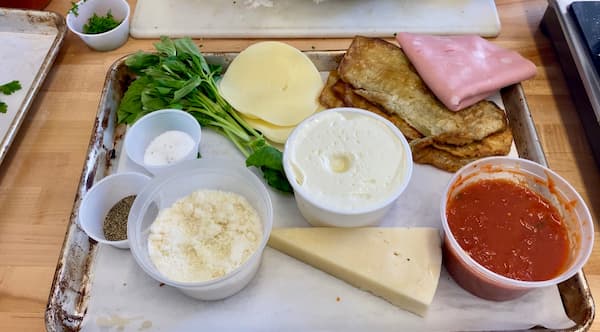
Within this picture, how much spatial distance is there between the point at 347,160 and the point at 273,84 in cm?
48

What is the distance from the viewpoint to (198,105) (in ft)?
5.14

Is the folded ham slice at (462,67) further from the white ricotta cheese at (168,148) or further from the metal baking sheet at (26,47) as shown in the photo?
the metal baking sheet at (26,47)

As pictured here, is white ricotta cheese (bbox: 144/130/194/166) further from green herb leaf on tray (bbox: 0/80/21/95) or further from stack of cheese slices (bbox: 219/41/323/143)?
green herb leaf on tray (bbox: 0/80/21/95)

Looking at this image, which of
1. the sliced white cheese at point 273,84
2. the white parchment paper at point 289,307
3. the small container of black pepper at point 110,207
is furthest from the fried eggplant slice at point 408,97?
the small container of black pepper at point 110,207

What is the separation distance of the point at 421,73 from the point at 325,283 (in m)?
0.78

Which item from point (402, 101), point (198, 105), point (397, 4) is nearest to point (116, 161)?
point (198, 105)

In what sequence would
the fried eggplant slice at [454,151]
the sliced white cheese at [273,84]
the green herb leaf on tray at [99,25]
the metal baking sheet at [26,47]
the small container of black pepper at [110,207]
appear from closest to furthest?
the small container of black pepper at [110,207]
the fried eggplant slice at [454,151]
the sliced white cheese at [273,84]
the metal baking sheet at [26,47]
the green herb leaf on tray at [99,25]

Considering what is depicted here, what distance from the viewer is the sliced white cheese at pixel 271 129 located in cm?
151

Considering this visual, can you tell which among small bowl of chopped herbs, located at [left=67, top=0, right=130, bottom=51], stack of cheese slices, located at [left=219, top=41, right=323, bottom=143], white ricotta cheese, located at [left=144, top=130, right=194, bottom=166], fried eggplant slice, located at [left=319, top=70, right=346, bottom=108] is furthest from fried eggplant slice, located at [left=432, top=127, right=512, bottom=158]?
small bowl of chopped herbs, located at [left=67, top=0, right=130, bottom=51]

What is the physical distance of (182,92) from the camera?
150 centimetres

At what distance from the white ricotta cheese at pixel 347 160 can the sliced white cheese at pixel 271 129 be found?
0.61ft

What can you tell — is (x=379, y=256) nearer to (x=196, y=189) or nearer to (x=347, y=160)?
(x=347, y=160)

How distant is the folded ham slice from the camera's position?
1467 millimetres

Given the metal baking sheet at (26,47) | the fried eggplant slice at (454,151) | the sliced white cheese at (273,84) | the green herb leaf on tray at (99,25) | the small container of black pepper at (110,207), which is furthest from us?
the green herb leaf on tray at (99,25)
